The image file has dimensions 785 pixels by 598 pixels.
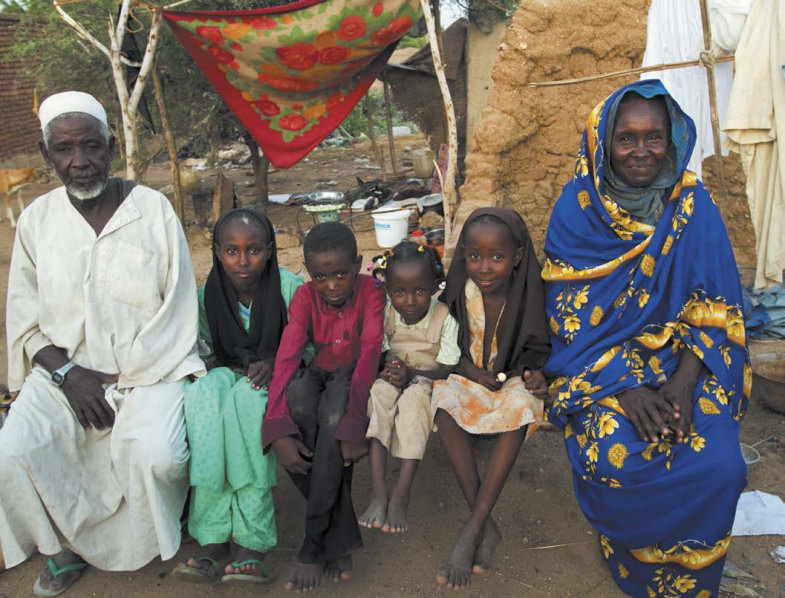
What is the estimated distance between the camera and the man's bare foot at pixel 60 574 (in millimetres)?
2691

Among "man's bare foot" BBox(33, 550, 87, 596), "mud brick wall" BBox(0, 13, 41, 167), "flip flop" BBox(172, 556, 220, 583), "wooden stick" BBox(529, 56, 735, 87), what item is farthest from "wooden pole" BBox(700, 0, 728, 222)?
"mud brick wall" BBox(0, 13, 41, 167)

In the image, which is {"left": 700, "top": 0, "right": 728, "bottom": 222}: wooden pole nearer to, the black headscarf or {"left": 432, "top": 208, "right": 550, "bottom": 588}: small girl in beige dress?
{"left": 432, "top": 208, "right": 550, "bottom": 588}: small girl in beige dress

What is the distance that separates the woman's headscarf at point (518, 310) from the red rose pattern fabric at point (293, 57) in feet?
11.8

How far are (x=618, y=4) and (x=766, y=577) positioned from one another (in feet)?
12.4

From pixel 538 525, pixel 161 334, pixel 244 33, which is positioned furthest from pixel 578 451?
pixel 244 33

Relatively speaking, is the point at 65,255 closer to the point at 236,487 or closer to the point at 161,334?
the point at 161,334

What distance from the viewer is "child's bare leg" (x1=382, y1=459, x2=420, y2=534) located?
2406 millimetres

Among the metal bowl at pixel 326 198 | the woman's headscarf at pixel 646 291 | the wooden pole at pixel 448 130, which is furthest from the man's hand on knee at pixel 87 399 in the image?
the metal bowl at pixel 326 198

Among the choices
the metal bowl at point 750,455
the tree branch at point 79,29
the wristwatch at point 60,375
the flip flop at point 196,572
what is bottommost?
the metal bowl at point 750,455

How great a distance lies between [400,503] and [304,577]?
0.49 m

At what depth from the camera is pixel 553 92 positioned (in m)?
4.71

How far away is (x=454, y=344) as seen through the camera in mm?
2857

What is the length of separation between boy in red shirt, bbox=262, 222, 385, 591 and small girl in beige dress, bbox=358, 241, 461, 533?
0.25 feet

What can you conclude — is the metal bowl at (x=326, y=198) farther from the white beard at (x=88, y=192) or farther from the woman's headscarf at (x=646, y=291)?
the woman's headscarf at (x=646, y=291)
